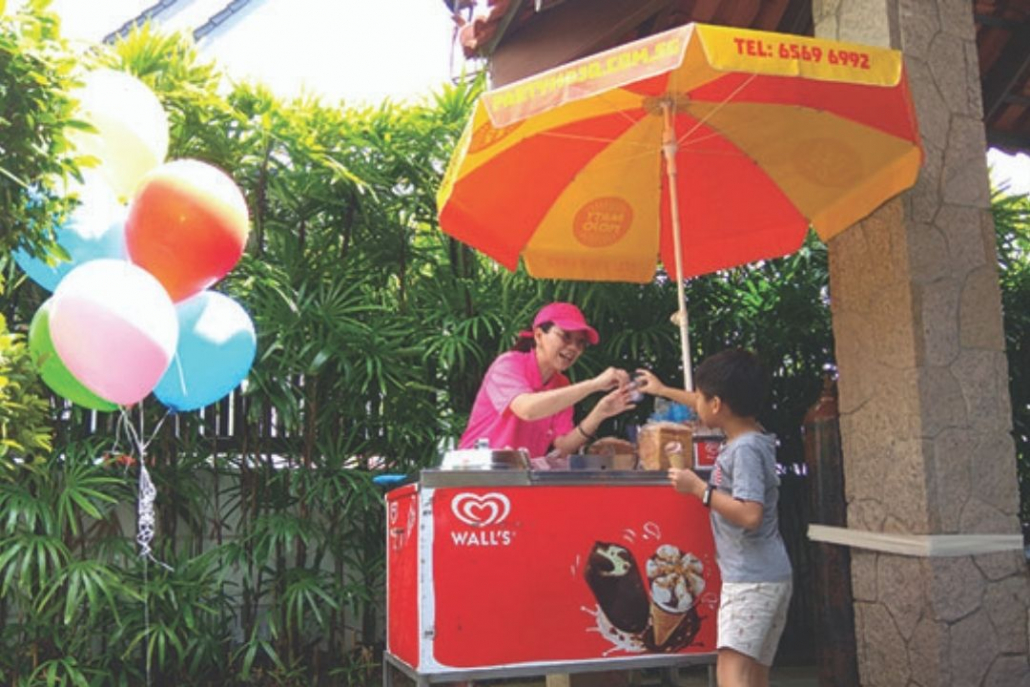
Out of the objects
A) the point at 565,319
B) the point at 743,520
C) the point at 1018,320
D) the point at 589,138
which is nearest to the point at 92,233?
the point at 565,319

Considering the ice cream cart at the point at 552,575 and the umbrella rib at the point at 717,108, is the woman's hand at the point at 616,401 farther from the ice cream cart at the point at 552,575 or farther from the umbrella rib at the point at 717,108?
the umbrella rib at the point at 717,108

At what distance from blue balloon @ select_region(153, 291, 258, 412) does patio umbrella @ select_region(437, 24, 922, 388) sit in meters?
0.95

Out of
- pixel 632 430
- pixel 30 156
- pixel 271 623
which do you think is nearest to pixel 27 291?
pixel 271 623

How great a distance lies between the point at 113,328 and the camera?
304 cm

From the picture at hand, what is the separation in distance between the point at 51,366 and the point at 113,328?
0.56 meters

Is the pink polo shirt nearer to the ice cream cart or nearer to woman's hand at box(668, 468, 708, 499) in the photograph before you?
the ice cream cart

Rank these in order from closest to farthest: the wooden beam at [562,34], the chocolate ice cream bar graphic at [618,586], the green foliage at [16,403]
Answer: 1. the green foliage at [16,403]
2. the chocolate ice cream bar graphic at [618,586]
3. the wooden beam at [562,34]

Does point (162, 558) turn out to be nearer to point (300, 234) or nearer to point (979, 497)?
point (300, 234)

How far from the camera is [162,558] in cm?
437

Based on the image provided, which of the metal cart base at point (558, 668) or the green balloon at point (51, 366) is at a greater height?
the green balloon at point (51, 366)

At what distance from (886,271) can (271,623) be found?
3034 millimetres

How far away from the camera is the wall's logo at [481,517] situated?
8.89ft

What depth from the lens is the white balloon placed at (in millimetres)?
3453

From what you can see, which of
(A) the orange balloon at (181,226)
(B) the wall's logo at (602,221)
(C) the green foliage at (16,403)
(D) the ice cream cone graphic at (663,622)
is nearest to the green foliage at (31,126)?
(C) the green foliage at (16,403)
